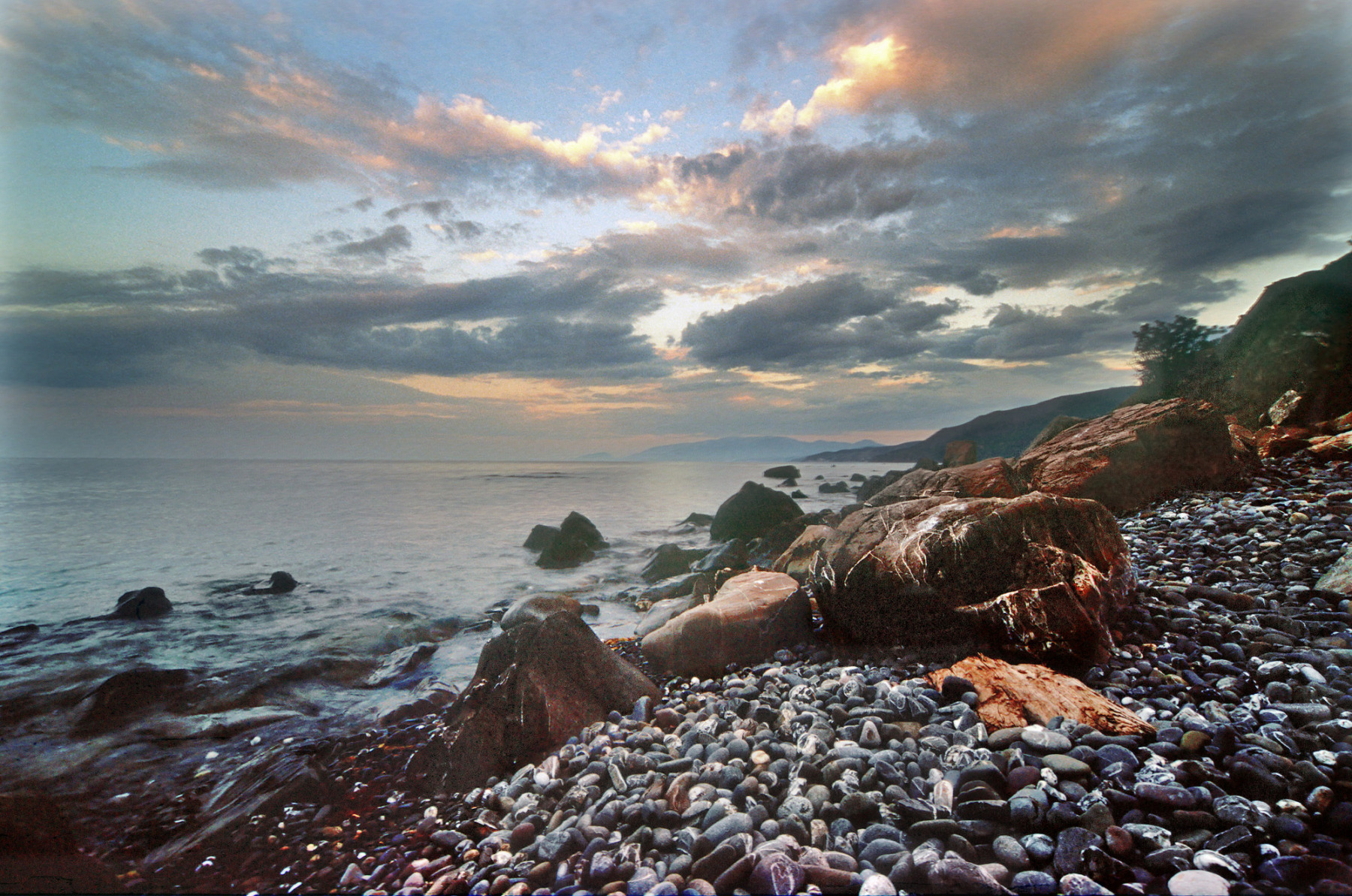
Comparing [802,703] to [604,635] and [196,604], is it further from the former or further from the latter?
[196,604]

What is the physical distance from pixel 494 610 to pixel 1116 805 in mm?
9170

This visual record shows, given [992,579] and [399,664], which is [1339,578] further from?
[399,664]

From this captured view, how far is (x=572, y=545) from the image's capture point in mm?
14383

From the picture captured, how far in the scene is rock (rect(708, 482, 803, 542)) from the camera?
14.7 metres

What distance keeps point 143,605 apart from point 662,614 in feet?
31.1

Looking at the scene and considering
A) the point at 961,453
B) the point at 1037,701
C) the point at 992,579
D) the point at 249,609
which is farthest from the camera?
the point at 961,453

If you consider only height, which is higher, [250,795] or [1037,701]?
[1037,701]

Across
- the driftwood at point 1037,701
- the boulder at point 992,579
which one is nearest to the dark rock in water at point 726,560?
the boulder at point 992,579

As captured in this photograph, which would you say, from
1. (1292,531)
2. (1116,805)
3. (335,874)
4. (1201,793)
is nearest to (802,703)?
(1116,805)

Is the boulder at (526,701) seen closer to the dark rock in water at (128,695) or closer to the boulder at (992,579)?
the boulder at (992,579)

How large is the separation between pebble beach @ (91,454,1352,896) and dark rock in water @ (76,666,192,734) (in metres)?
2.28

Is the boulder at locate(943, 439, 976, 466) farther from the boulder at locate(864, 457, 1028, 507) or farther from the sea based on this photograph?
the boulder at locate(864, 457, 1028, 507)

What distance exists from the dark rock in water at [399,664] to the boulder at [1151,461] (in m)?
9.89

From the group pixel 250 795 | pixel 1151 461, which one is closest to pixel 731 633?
pixel 250 795
